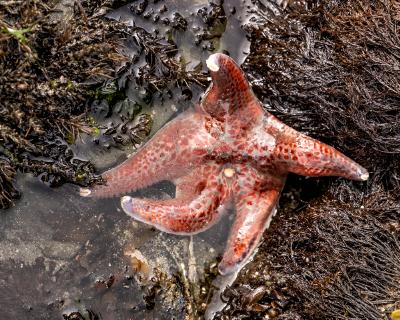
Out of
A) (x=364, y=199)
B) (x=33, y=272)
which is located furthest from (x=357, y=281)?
(x=33, y=272)

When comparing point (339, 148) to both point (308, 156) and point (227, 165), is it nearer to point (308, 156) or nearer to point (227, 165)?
point (308, 156)

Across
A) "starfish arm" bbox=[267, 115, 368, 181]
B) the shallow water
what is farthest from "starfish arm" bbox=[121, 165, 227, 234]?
"starfish arm" bbox=[267, 115, 368, 181]

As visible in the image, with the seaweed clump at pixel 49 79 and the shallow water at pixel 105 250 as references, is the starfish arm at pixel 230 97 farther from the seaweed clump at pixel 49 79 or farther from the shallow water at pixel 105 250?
the seaweed clump at pixel 49 79

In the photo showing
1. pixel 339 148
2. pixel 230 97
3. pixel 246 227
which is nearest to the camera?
pixel 230 97

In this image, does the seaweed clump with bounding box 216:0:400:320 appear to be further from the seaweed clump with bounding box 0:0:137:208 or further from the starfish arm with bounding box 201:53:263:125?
the seaweed clump with bounding box 0:0:137:208

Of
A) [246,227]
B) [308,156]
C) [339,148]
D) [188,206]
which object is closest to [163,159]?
[188,206]

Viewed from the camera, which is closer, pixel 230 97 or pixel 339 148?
pixel 230 97

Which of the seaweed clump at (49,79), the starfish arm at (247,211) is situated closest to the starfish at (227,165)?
the starfish arm at (247,211)
